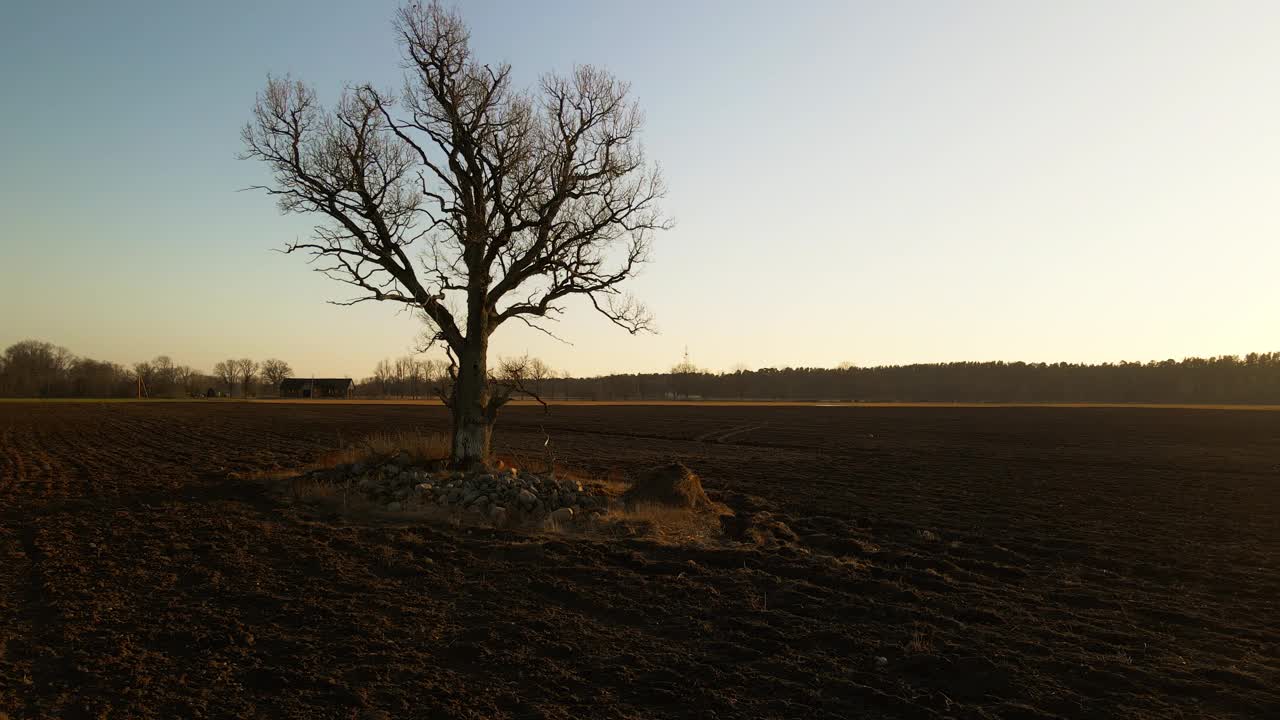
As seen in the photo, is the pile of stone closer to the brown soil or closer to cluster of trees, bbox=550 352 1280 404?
the brown soil

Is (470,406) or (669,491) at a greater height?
(470,406)

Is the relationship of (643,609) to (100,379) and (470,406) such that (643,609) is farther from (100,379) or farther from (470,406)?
(100,379)

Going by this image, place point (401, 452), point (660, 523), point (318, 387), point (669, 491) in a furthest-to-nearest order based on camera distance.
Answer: point (318, 387), point (401, 452), point (669, 491), point (660, 523)

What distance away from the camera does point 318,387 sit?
127125 mm

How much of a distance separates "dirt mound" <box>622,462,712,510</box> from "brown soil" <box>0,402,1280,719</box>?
52.1 inches

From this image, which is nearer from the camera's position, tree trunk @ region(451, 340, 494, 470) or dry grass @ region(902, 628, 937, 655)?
dry grass @ region(902, 628, 937, 655)

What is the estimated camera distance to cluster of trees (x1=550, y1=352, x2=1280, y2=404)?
11150 cm

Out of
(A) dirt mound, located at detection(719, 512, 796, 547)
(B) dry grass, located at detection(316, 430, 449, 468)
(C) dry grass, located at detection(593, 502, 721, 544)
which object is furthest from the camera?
(B) dry grass, located at detection(316, 430, 449, 468)

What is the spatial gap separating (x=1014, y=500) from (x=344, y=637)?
18.8 meters

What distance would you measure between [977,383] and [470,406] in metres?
129

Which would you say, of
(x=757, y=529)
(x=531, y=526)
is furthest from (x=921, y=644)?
(x=531, y=526)

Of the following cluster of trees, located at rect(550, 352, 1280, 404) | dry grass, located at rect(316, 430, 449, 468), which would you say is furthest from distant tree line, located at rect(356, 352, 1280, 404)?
dry grass, located at rect(316, 430, 449, 468)

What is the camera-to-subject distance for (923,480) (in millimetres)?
25359

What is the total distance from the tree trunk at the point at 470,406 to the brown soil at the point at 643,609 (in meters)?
2.84
